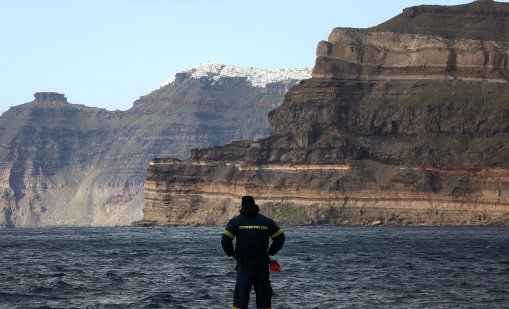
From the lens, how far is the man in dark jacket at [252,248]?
39.1 meters

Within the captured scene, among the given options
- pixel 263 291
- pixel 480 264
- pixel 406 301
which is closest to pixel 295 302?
pixel 406 301

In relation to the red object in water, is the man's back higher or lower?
higher

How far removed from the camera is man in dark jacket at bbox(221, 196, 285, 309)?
3909cm

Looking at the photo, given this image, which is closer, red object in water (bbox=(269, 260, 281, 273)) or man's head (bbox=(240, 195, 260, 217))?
red object in water (bbox=(269, 260, 281, 273))

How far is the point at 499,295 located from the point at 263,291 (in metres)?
28.6

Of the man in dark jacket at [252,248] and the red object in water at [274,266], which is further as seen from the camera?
the man in dark jacket at [252,248]

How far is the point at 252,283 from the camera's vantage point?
129 feet

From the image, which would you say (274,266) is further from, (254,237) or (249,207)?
(249,207)

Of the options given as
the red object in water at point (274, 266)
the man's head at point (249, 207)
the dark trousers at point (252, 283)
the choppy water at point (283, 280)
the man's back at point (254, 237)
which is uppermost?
the man's head at point (249, 207)

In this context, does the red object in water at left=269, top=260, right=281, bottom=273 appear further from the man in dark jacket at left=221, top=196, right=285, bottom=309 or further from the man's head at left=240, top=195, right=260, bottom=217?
the man's head at left=240, top=195, right=260, bottom=217

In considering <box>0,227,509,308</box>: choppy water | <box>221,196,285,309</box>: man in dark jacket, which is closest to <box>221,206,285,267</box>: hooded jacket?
Answer: <box>221,196,285,309</box>: man in dark jacket

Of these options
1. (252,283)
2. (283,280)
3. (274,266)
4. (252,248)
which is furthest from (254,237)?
(283,280)

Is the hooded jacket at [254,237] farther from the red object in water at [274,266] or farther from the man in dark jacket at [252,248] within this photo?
the red object in water at [274,266]

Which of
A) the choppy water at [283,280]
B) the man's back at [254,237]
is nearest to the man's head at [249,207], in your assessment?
the man's back at [254,237]
